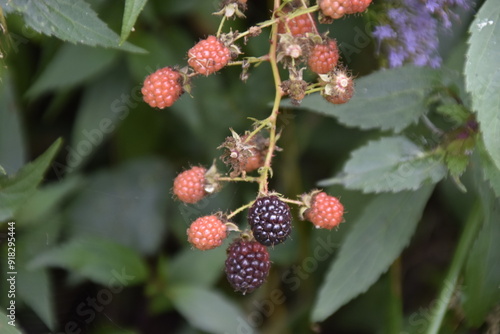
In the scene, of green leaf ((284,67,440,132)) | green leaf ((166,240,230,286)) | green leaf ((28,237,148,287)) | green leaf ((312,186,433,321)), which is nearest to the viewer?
green leaf ((284,67,440,132))

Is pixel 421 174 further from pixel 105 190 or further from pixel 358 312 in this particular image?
pixel 105 190

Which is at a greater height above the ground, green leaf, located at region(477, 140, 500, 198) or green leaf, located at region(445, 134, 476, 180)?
green leaf, located at region(477, 140, 500, 198)

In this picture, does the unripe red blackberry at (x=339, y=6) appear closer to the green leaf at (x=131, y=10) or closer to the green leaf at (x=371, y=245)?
the green leaf at (x=131, y=10)

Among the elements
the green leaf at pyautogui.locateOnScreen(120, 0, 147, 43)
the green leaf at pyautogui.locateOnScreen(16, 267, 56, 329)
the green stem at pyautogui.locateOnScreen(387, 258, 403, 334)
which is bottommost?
the green stem at pyautogui.locateOnScreen(387, 258, 403, 334)

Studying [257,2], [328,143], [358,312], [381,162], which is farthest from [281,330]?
[257,2]

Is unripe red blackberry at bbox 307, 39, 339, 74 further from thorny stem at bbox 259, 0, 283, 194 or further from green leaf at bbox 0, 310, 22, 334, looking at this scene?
green leaf at bbox 0, 310, 22, 334

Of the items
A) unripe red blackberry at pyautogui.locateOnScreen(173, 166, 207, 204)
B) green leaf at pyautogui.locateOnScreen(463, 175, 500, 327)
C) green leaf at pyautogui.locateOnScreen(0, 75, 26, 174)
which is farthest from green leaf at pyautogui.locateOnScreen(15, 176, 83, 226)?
green leaf at pyautogui.locateOnScreen(463, 175, 500, 327)

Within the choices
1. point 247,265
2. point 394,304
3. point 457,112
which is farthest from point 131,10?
point 394,304
